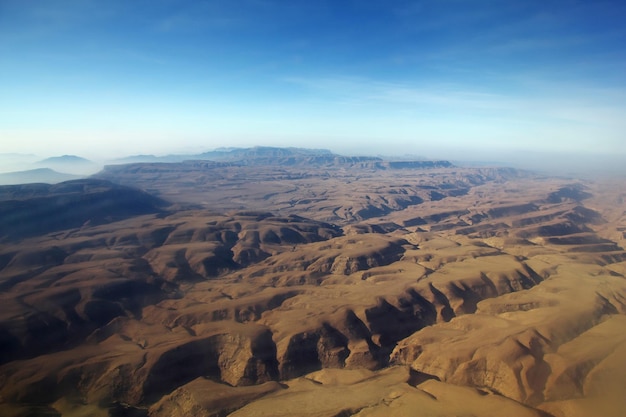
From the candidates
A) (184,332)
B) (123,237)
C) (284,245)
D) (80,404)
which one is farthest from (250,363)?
→ (123,237)

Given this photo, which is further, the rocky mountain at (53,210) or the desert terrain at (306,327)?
the rocky mountain at (53,210)

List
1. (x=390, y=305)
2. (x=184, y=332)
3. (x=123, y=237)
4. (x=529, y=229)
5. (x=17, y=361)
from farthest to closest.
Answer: (x=529, y=229)
(x=123, y=237)
(x=390, y=305)
(x=184, y=332)
(x=17, y=361)

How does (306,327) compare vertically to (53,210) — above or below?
below

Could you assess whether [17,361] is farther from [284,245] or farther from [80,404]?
[284,245]

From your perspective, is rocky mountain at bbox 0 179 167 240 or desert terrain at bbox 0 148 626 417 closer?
desert terrain at bbox 0 148 626 417

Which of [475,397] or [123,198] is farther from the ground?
[123,198]

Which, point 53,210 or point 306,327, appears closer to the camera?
point 306,327

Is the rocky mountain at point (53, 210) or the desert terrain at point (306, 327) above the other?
the rocky mountain at point (53, 210)

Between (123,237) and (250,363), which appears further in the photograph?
(123,237)

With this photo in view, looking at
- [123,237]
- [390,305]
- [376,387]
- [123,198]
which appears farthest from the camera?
[123,198]

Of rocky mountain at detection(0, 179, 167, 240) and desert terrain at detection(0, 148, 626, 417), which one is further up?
rocky mountain at detection(0, 179, 167, 240)
